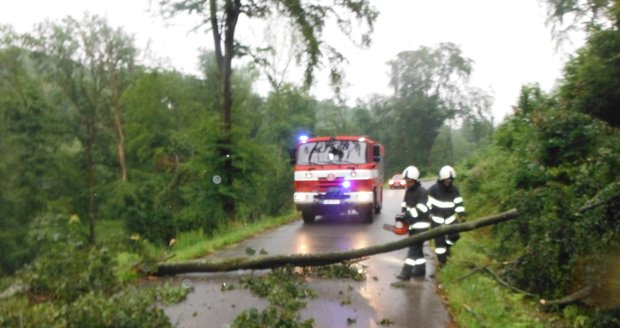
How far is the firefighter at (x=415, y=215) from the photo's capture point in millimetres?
8422

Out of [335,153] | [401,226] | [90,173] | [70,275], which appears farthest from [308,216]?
[90,173]

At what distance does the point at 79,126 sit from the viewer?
35.6m

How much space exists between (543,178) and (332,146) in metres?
6.50

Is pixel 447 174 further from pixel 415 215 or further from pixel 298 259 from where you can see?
pixel 298 259

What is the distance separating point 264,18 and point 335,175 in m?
6.35

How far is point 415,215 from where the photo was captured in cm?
858

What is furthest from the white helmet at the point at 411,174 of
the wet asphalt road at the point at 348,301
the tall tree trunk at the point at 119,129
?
the tall tree trunk at the point at 119,129

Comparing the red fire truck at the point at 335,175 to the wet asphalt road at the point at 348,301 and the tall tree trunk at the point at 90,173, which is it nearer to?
the wet asphalt road at the point at 348,301

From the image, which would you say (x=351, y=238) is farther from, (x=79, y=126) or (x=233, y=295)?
(x=79, y=126)

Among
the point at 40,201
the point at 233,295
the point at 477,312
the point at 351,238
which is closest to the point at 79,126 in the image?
the point at 40,201

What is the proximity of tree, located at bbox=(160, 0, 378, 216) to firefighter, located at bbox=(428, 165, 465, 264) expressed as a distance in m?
9.24

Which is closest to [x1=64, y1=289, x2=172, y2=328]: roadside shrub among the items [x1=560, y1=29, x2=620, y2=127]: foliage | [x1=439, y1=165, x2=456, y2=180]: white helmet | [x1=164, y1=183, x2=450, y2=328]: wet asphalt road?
[x1=164, y1=183, x2=450, y2=328]: wet asphalt road

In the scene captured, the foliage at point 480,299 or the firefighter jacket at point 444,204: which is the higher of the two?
the firefighter jacket at point 444,204

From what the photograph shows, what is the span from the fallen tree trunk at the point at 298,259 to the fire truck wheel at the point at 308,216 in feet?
26.3
